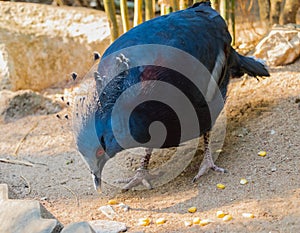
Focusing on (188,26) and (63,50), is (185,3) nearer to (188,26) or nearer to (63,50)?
(188,26)

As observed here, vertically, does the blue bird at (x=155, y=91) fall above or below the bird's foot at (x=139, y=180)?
above

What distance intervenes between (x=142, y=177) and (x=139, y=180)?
5 centimetres

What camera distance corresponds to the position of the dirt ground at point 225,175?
3619 mm

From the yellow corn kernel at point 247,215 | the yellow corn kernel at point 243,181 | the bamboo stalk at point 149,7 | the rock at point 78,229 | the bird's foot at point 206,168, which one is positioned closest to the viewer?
the rock at point 78,229

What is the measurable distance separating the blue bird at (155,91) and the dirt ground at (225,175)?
0.24 m

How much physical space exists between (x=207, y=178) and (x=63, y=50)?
356 cm

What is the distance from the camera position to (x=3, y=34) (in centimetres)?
701

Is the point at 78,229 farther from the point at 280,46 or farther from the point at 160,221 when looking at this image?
the point at 280,46

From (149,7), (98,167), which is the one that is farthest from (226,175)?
(149,7)

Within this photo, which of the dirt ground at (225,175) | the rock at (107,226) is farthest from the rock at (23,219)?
the rock at (107,226)

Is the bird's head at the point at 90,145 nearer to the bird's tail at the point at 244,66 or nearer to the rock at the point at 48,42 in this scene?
the bird's tail at the point at 244,66

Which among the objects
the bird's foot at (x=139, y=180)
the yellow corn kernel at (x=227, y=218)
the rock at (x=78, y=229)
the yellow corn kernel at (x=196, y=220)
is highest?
the rock at (x=78, y=229)

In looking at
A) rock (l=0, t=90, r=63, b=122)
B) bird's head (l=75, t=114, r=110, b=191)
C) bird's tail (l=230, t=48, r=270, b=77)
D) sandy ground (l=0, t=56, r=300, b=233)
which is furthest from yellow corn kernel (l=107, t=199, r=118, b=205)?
rock (l=0, t=90, r=63, b=122)

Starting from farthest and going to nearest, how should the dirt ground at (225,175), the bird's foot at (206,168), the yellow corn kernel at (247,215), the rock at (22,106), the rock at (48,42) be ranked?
1. the rock at (48,42)
2. the rock at (22,106)
3. the bird's foot at (206,168)
4. the dirt ground at (225,175)
5. the yellow corn kernel at (247,215)
